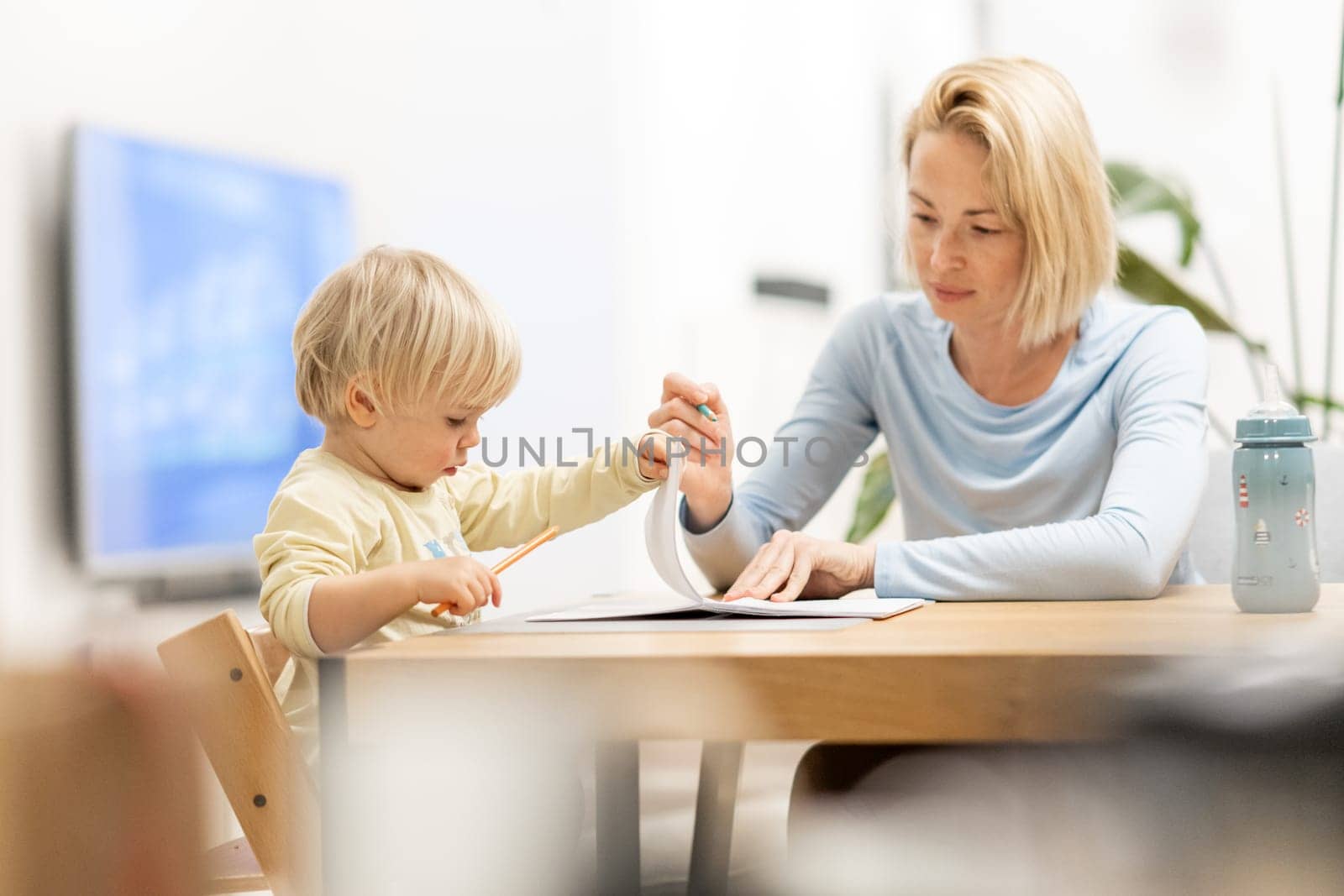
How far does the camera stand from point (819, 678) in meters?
0.79

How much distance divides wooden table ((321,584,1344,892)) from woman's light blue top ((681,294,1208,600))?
0.26 metres

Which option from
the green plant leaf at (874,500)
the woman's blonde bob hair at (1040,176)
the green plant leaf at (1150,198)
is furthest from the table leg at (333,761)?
the green plant leaf at (1150,198)

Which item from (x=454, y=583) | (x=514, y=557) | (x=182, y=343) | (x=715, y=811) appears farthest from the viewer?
(x=182, y=343)

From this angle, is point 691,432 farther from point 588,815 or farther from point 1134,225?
point 1134,225

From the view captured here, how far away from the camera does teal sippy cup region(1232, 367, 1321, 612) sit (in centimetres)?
97

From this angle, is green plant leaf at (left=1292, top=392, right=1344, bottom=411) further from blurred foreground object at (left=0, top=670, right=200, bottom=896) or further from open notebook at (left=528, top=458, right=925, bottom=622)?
blurred foreground object at (left=0, top=670, right=200, bottom=896)

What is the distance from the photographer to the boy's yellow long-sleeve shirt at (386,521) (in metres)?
1.01

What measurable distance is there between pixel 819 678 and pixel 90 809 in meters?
1.11

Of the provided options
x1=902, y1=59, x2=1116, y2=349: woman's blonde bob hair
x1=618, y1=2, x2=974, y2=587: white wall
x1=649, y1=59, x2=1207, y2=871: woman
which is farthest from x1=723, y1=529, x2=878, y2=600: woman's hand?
x1=618, y1=2, x2=974, y2=587: white wall

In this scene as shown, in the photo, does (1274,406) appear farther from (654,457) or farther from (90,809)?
(90,809)

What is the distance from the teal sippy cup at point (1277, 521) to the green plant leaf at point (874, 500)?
168 centimetres

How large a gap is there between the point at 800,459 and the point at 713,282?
7.08ft

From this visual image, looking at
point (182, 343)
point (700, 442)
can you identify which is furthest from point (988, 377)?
point (182, 343)

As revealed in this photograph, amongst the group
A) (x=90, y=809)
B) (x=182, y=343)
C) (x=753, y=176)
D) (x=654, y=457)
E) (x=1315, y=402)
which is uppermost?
(x=753, y=176)
